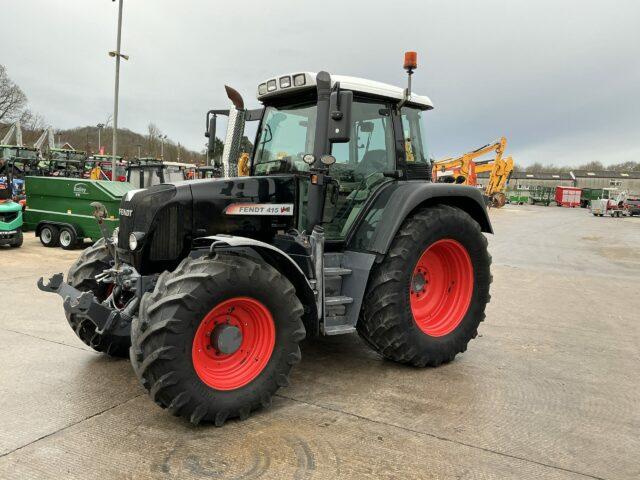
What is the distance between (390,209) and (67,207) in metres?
9.24

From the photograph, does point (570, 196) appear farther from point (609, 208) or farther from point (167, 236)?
point (167, 236)

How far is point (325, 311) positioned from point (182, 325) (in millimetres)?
1172

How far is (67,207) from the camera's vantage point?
36.1 ft

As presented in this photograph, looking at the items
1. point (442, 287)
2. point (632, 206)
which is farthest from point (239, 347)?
point (632, 206)

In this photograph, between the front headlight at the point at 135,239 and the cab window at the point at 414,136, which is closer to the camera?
the front headlight at the point at 135,239

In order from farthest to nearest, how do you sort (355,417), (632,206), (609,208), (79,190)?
(632,206) → (609,208) → (79,190) → (355,417)

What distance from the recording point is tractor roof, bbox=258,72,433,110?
3954mm

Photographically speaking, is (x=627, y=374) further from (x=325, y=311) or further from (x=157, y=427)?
(x=157, y=427)

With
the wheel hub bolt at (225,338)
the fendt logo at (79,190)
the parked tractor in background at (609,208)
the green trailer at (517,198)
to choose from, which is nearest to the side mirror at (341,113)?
the wheel hub bolt at (225,338)

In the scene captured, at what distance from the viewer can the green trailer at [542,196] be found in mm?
57094

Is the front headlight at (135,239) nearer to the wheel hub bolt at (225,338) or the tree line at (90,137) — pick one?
the wheel hub bolt at (225,338)

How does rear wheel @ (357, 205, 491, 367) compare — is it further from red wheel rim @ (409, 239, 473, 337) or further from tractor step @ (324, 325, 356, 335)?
tractor step @ (324, 325, 356, 335)

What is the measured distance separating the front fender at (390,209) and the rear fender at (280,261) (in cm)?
69

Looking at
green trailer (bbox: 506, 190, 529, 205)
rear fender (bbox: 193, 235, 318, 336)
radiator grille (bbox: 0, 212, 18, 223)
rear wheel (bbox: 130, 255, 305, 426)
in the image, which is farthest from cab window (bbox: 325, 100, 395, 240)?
green trailer (bbox: 506, 190, 529, 205)
